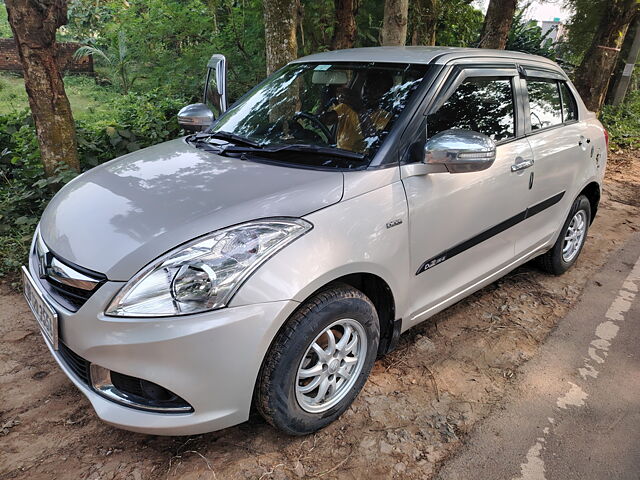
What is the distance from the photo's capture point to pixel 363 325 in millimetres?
2311

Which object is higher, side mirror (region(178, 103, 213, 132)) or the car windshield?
the car windshield

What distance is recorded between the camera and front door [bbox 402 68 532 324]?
2.48 m

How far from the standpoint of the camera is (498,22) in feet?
24.2

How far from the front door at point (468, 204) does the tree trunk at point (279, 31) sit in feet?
8.82

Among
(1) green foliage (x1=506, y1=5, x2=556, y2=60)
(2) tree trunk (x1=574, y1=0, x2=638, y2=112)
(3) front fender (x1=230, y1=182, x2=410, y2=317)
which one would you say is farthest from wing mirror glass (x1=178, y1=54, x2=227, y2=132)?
(1) green foliage (x1=506, y1=5, x2=556, y2=60)

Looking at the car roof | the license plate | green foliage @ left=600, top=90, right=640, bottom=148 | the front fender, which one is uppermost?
the car roof

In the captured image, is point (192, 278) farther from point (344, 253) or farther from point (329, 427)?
point (329, 427)

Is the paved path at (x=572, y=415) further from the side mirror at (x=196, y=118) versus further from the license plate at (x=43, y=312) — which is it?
the side mirror at (x=196, y=118)

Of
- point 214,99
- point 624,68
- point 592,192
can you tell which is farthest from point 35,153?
point 624,68

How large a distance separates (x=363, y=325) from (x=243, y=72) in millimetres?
7159

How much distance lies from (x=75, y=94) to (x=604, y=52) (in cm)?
1153

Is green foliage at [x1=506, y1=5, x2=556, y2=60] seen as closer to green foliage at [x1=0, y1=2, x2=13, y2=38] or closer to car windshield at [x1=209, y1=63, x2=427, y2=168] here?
car windshield at [x1=209, y1=63, x2=427, y2=168]

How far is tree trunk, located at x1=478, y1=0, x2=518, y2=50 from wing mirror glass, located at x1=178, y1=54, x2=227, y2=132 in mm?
5504

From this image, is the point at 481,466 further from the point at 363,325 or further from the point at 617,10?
the point at 617,10
